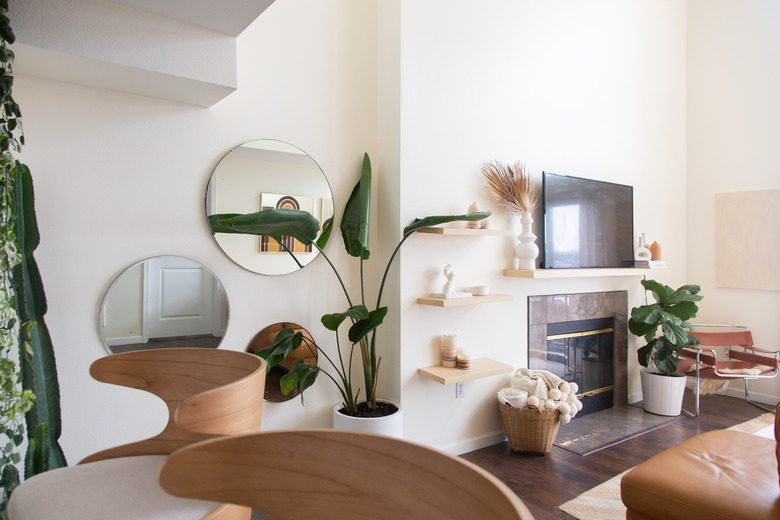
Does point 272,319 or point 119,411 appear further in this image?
point 272,319

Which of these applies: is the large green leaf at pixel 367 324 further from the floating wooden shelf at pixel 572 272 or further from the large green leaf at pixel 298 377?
the floating wooden shelf at pixel 572 272

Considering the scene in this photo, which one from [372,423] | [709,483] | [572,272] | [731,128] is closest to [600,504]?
[709,483]

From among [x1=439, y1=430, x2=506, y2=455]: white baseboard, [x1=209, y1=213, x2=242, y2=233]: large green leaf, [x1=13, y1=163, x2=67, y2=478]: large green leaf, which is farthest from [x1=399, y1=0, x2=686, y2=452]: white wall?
[x1=13, y1=163, x2=67, y2=478]: large green leaf

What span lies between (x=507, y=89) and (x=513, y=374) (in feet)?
6.58

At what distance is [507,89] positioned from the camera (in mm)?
3234

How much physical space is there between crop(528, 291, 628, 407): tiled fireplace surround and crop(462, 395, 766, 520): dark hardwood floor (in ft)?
1.75

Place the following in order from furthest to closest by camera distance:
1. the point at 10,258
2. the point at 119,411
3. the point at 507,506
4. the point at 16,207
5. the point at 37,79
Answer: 1. the point at 119,411
2. the point at 37,79
3. the point at 16,207
4. the point at 10,258
5. the point at 507,506

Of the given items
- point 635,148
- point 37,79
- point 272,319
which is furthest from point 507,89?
point 37,79

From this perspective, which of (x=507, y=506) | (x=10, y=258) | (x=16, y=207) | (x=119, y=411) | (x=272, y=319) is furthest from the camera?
(x=272, y=319)

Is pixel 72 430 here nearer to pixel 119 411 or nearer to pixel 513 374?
pixel 119 411

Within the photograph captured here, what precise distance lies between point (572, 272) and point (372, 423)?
1889 mm

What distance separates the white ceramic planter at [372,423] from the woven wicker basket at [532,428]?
835 mm

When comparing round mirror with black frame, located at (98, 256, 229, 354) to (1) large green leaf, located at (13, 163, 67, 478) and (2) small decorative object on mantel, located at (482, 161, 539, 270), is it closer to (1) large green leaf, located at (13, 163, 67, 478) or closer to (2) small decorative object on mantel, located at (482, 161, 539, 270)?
(1) large green leaf, located at (13, 163, 67, 478)

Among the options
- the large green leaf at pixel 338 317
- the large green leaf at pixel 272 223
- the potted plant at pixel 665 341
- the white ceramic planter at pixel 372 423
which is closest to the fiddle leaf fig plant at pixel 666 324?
the potted plant at pixel 665 341
